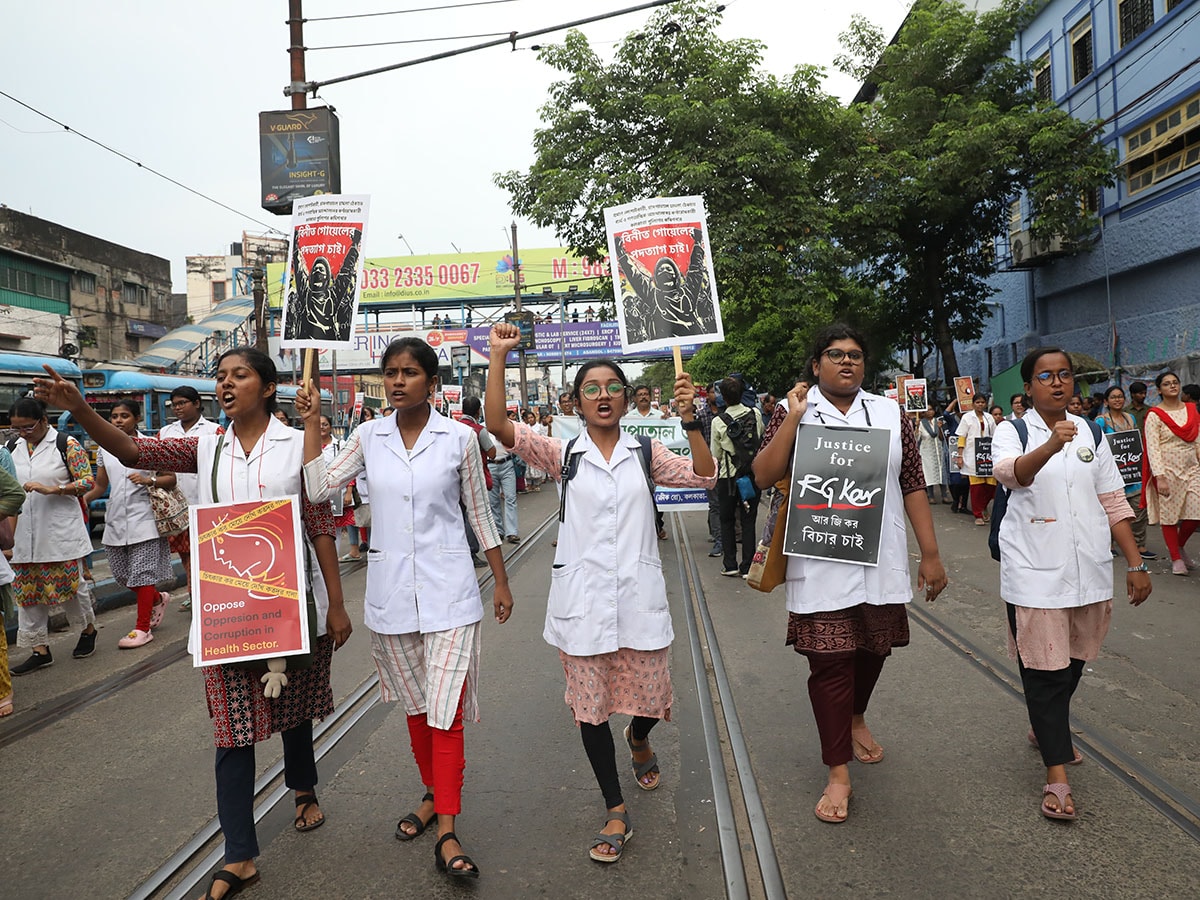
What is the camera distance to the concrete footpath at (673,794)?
10.2 ft

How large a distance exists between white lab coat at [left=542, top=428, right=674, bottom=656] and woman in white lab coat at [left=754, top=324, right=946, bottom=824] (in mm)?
584

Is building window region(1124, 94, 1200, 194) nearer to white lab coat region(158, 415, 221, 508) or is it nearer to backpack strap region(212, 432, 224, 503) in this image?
white lab coat region(158, 415, 221, 508)

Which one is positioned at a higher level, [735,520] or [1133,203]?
[1133,203]

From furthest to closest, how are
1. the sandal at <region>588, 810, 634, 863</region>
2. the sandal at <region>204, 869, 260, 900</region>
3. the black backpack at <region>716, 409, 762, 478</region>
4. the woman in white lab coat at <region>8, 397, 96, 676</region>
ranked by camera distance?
the black backpack at <region>716, 409, 762, 478</region> < the woman in white lab coat at <region>8, 397, 96, 676</region> < the sandal at <region>588, 810, 634, 863</region> < the sandal at <region>204, 869, 260, 900</region>

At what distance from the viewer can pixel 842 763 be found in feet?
11.7

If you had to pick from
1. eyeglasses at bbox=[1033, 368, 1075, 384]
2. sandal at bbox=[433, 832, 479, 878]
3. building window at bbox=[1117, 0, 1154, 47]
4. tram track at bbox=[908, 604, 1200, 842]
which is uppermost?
building window at bbox=[1117, 0, 1154, 47]

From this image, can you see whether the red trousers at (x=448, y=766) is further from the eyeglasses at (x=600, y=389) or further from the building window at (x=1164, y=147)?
the building window at (x=1164, y=147)

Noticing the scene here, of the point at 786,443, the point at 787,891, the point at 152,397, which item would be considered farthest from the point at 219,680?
the point at 152,397

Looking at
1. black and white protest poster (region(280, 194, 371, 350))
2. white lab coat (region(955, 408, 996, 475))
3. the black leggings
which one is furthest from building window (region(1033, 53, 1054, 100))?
the black leggings

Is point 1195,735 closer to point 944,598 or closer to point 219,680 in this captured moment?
point 944,598

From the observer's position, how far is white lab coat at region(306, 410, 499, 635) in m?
3.33

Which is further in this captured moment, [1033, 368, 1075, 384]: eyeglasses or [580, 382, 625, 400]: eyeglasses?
[1033, 368, 1075, 384]: eyeglasses

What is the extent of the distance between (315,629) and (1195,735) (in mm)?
3978

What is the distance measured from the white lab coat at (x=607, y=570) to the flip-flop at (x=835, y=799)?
878 mm
